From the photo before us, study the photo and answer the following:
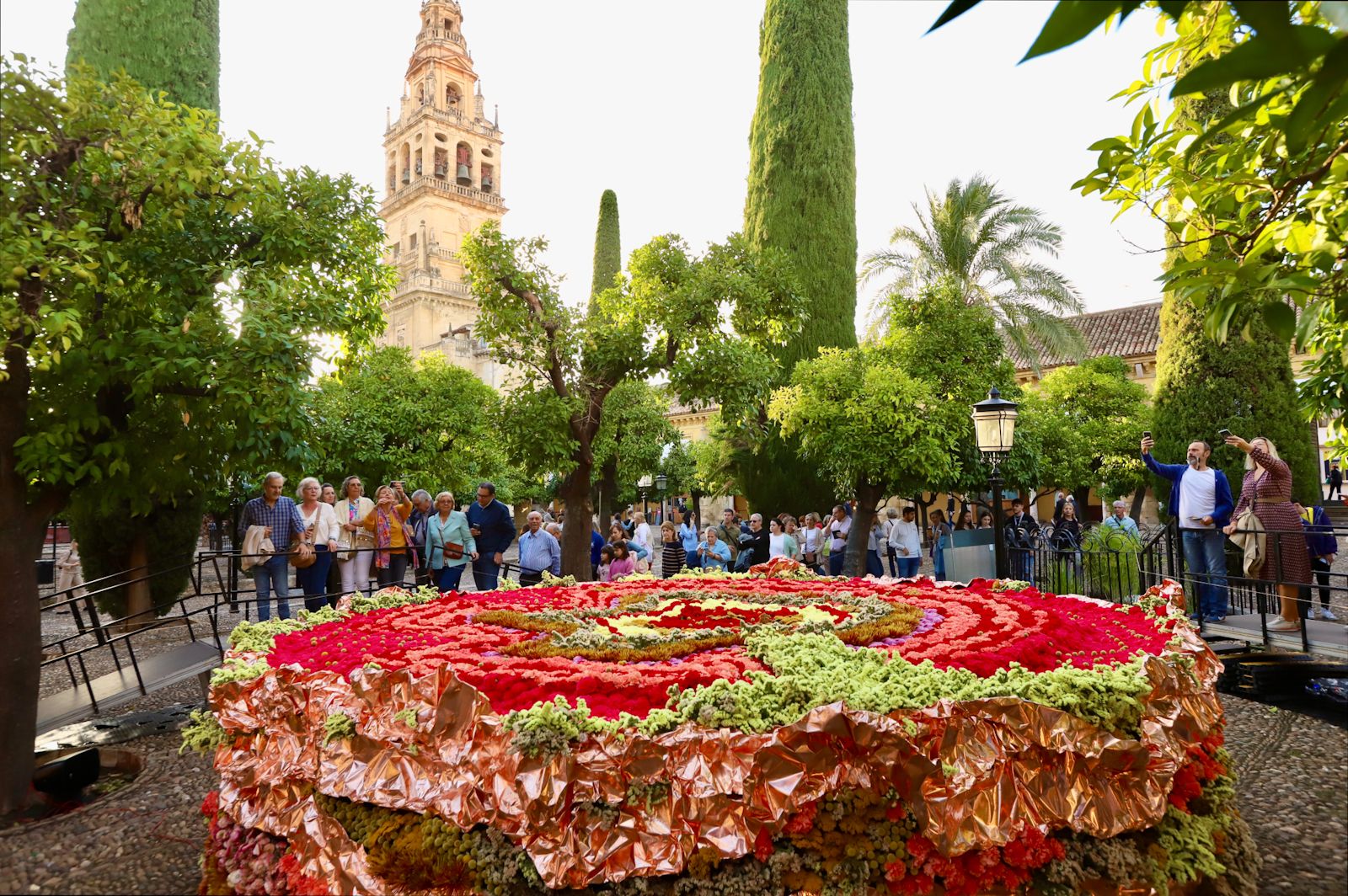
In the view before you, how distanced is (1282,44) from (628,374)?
32.8ft

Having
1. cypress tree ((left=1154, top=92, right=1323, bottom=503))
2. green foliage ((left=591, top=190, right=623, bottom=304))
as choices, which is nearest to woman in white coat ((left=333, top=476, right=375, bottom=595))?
cypress tree ((left=1154, top=92, right=1323, bottom=503))

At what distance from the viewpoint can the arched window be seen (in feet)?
167

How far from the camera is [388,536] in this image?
8.64m

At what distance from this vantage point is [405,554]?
8859mm

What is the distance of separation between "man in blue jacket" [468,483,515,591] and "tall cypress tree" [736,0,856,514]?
1145 centimetres

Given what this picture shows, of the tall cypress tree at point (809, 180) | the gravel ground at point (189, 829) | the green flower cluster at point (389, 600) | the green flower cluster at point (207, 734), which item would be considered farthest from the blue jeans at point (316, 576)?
the tall cypress tree at point (809, 180)

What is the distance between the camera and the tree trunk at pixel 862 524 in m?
13.8

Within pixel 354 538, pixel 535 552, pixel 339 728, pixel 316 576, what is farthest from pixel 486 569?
pixel 339 728

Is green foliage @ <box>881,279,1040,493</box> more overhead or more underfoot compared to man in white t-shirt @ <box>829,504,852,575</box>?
more overhead

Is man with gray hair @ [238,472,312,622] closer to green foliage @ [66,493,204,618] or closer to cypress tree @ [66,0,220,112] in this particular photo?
green foliage @ [66,493,204,618]

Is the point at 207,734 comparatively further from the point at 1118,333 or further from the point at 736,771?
the point at 1118,333

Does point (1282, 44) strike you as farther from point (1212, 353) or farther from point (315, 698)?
point (1212, 353)

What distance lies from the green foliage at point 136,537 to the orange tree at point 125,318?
18.5 feet

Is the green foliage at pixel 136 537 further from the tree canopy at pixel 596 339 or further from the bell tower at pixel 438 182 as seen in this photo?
the bell tower at pixel 438 182
